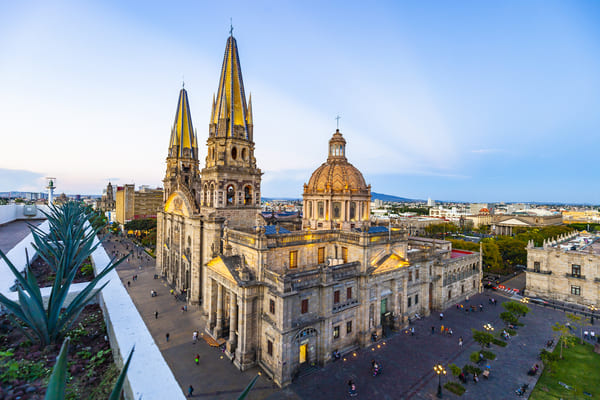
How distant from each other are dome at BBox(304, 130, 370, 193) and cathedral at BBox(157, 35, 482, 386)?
0.15m

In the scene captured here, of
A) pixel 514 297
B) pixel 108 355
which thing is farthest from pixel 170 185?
pixel 514 297

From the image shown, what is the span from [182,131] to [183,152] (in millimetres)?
4085

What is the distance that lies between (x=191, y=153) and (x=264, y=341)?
38.6 m

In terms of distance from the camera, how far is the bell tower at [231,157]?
115 ft

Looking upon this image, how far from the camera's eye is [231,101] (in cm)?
3612

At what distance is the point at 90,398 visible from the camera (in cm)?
1087

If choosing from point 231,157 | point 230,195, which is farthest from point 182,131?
point 230,195

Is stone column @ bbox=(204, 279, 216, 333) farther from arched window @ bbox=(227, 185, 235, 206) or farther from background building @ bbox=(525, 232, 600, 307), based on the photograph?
background building @ bbox=(525, 232, 600, 307)

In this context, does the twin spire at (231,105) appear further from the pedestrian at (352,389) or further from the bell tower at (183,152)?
the pedestrian at (352,389)

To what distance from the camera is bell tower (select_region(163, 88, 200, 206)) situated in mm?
50688

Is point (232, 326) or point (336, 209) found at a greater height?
point (336, 209)

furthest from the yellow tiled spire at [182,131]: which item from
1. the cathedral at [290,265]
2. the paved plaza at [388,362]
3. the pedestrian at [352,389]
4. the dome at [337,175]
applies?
the pedestrian at [352,389]

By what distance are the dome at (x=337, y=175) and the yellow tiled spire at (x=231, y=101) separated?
1133 centimetres

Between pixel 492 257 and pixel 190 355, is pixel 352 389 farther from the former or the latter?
pixel 492 257
